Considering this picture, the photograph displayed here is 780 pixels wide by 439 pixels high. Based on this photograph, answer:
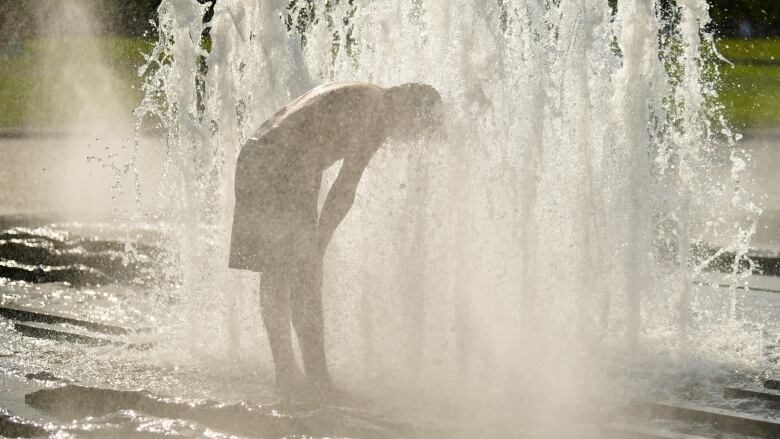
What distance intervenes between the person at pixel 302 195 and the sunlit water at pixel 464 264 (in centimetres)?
32

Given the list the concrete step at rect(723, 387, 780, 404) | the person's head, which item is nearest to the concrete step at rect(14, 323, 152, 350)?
the person's head

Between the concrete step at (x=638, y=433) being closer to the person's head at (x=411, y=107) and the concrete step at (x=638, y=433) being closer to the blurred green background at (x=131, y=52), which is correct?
the person's head at (x=411, y=107)

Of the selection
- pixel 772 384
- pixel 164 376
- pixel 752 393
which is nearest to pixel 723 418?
pixel 752 393

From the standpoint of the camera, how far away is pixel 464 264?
17.8 ft

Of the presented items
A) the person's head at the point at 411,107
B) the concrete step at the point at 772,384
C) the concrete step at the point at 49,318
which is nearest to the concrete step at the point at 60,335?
the concrete step at the point at 49,318

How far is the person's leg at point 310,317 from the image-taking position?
436cm

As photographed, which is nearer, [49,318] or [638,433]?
[638,433]

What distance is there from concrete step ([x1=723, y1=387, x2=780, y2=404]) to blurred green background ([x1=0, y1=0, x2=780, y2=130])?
41.5 feet

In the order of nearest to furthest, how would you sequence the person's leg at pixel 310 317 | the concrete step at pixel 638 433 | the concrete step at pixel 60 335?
the concrete step at pixel 638 433 < the person's leg at pixel 310 317 < the concrete step at pixel 60 335

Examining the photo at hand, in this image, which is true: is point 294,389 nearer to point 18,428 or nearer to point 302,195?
point 302,195

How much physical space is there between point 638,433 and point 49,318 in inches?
147

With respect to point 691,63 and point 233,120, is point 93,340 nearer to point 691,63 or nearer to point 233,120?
point 233,120

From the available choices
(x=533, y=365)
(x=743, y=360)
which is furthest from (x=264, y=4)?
(x=743, y=360)

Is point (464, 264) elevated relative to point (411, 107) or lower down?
lower down
